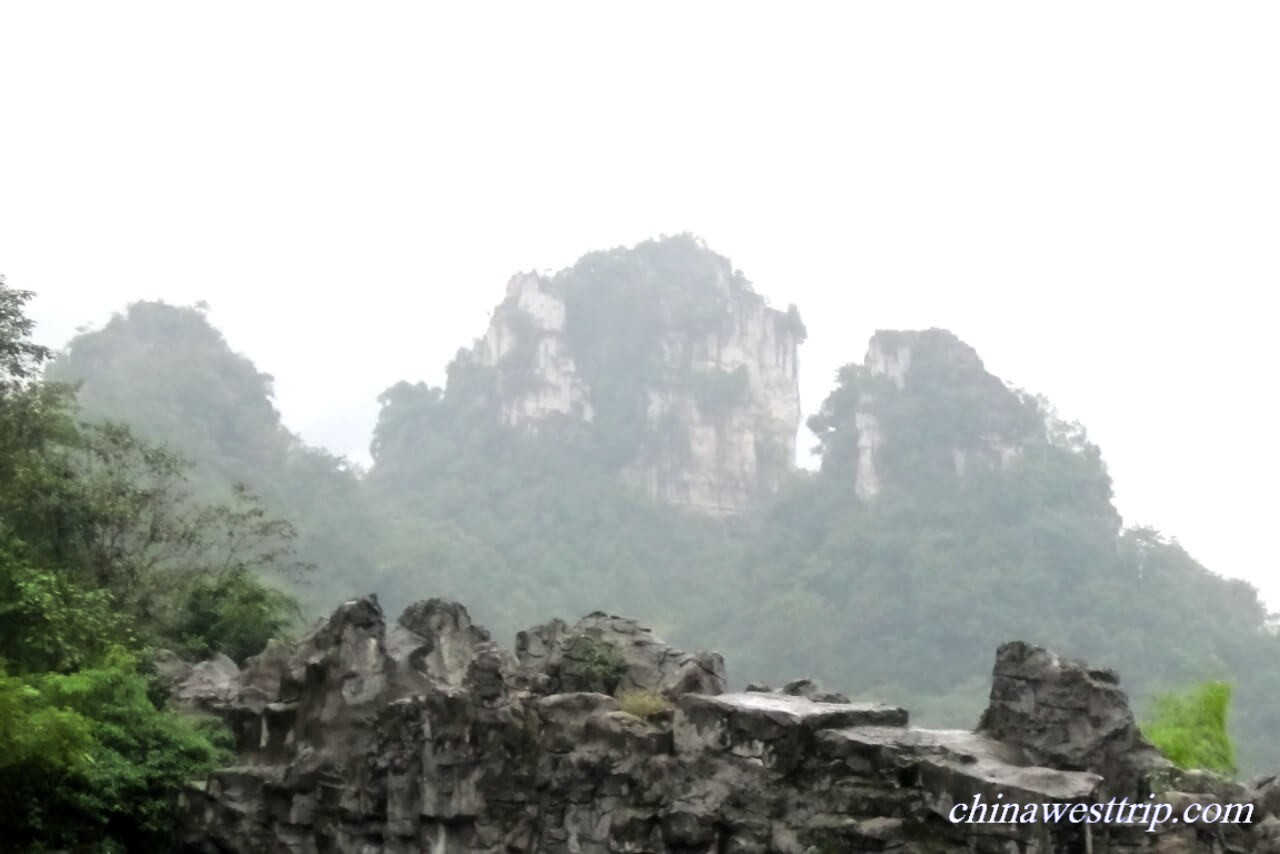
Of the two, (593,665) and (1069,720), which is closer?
(1069,720)

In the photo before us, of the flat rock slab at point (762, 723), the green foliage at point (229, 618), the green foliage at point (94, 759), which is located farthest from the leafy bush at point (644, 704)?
the green foliage at point (229, 618)

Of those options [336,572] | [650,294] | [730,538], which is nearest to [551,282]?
→ [650,294]

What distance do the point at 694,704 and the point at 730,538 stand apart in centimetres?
3867

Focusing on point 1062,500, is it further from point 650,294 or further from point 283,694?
point 283,694

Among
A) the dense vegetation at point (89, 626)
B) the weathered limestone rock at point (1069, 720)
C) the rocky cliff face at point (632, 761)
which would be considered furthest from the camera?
the dense vegetation at point (89, 626)

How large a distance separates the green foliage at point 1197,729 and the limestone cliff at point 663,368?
33.7m

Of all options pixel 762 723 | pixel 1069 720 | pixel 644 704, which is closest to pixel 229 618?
pixel 644 704

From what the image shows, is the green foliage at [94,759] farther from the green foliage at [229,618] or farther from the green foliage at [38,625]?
the green foliage at [229,618]

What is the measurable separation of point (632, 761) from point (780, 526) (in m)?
35.0

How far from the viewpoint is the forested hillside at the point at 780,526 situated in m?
34.4

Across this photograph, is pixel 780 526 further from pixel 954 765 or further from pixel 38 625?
pixel 954 765

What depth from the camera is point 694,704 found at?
333 inches

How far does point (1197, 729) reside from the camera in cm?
1419

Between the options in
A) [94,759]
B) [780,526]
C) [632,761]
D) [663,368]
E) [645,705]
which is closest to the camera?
[632,761]
